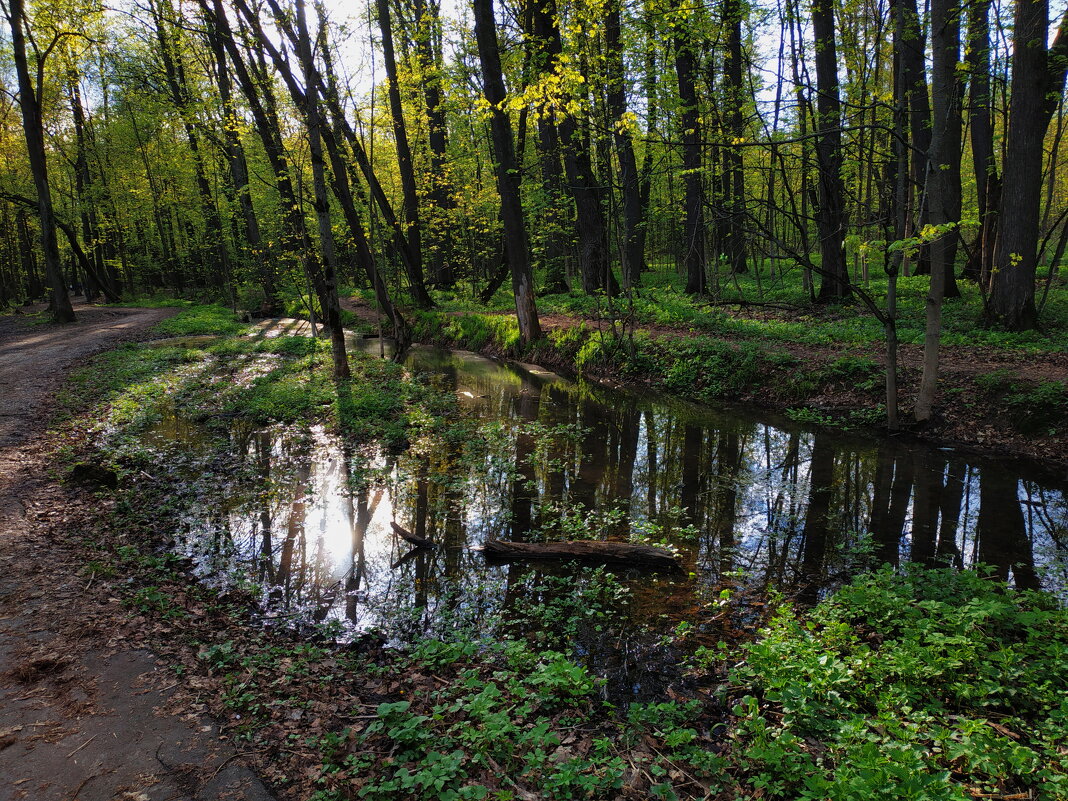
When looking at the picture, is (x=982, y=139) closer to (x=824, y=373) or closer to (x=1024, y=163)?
(x=1024, y=163)

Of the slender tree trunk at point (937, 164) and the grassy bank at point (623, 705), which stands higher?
the slender tree trunk at point (937, 164)

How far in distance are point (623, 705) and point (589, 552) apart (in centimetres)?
198

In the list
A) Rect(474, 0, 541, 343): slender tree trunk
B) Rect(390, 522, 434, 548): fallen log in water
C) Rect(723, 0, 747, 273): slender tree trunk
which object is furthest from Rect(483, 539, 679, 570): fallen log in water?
Rect(474, 0, 541, 343): slender tree trunk

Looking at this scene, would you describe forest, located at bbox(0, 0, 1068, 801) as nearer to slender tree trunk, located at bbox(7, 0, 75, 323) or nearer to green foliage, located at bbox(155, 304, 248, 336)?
slender tree trunk, located at bbox(7, 0, 75, 323)

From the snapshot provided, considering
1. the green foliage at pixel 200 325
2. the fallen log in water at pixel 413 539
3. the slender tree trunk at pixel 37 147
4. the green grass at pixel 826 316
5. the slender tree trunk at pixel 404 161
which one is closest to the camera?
the fallen log in water at pixel 413 539

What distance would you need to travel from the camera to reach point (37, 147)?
18.5m

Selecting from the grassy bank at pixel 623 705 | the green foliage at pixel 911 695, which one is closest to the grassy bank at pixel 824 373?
the grassy bank at pixel 623 705

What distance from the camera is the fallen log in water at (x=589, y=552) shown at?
5.42 m

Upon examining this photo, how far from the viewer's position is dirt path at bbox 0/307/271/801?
9.18ft

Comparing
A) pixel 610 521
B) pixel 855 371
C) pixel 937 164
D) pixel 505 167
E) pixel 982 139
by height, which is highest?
pixel 982 139

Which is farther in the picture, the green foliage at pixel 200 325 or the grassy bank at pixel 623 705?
the green foliage at pixel 200 325

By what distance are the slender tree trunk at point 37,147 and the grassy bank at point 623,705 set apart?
19.2 meters

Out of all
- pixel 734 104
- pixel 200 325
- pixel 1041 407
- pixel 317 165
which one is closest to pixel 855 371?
pixel 1041 407

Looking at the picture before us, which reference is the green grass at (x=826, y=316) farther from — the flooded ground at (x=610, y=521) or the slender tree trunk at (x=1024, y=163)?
the flooded ground at (x=610, y=521)
